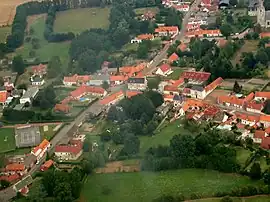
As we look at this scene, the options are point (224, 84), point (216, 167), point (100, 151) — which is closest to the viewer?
point (216, 167)

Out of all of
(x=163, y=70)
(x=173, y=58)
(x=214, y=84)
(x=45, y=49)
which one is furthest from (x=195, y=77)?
(x=45, y=49)

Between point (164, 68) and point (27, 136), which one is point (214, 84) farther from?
point (27, 136)

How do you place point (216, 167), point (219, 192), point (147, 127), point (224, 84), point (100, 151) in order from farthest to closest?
1. point (224, 84)
2. point (147, 127)
3. point (100, 151)
4. point (216, 167)
5. point (219, 192)

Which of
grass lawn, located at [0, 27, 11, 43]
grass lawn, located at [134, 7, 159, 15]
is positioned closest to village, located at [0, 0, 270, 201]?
grass lawn, located at [0, 27, 11, 43]

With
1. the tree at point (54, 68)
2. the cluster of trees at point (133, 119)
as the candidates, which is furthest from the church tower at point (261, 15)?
the tree at point (54, 68)

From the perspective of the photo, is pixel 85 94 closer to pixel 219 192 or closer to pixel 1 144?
pixel 1 144

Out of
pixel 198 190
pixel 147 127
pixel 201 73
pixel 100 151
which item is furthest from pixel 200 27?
Result: pixel 198 190

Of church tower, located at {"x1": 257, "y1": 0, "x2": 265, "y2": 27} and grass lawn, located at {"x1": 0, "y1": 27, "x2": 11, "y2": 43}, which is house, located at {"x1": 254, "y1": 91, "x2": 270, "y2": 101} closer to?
church tower, located at {"x1": 257, "y1": 0, "x2": 265, "y2": 27}

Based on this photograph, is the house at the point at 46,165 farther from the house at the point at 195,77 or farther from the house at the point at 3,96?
the house at the point at 195,77
